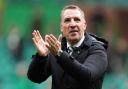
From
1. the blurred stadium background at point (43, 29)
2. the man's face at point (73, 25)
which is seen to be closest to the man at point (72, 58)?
the man's face at point (73, 25)

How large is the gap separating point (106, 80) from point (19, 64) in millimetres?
1722

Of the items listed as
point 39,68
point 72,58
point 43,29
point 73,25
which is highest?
point 73,25

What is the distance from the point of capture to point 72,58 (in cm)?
520

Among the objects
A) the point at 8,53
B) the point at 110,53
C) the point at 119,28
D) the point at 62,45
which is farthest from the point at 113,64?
the point at 62,45

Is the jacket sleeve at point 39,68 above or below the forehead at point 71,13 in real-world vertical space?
below

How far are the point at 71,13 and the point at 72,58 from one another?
1.72 feet

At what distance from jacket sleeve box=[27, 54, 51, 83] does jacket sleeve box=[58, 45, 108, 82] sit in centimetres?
40

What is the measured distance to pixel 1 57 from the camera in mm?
12398

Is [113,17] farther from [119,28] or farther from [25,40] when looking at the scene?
[25,40]

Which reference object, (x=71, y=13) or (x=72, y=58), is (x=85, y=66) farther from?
(x=71, y=13)

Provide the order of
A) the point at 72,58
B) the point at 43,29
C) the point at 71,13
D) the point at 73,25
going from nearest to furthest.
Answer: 1. the point at 72,58
2. the point at 73,25
3. the point at 71,13
4. the point at 43,29

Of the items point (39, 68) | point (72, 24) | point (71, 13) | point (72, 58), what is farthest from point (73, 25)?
point (39, 68)

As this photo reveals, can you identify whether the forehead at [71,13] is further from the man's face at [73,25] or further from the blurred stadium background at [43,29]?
the blurred stadium background at [43,29]

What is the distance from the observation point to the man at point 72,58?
17.0ft
